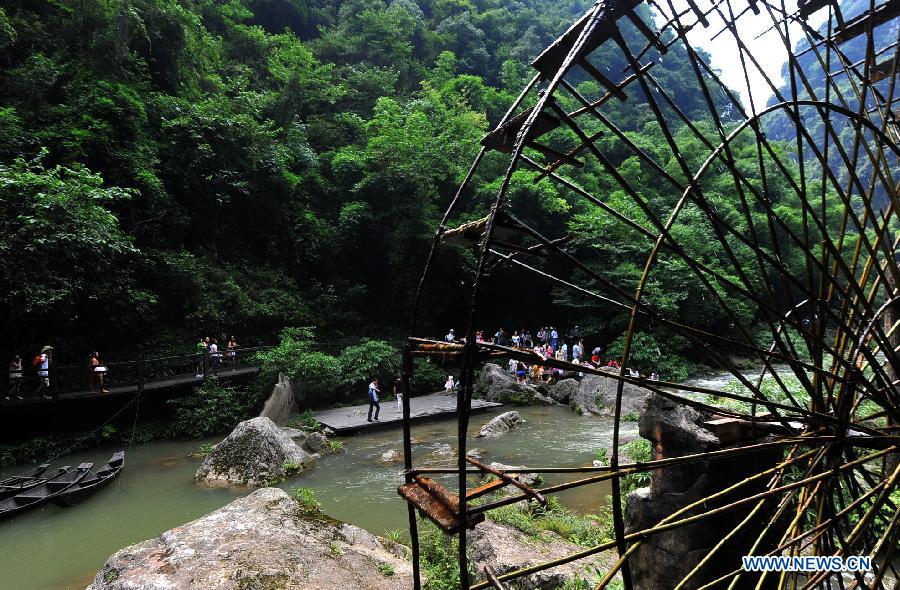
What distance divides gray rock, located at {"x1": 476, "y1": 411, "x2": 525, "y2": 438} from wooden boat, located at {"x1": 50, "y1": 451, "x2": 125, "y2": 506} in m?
8.66

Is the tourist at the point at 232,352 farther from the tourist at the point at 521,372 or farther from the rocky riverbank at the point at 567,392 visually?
the tourist at the point at 521,372

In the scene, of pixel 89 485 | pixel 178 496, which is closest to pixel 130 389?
pixel 89 485

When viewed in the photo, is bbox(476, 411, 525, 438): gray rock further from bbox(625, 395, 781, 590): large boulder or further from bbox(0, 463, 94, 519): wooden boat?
bbox(0, 463, 94, 519): wooden boat

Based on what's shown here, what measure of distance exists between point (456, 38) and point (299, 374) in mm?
29617

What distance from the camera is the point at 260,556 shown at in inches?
199

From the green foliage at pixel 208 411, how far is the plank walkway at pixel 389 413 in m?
2.38

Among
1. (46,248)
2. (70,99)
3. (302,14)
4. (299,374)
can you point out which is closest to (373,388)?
(299,374)

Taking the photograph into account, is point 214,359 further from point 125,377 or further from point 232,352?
point 125,377

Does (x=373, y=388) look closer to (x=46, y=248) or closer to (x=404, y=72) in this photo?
(x=46, y=248)

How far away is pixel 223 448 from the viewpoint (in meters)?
10.3

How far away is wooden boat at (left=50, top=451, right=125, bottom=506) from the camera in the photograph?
8773 mm

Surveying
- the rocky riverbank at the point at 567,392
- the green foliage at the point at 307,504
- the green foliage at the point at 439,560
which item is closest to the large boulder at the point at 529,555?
the green foliage at the point at 439,560

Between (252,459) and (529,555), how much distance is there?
6733 millimetres

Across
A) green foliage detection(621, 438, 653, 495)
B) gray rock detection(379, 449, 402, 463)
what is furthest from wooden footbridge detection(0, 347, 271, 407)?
green foliage detection(621, 438, 653, 495)
